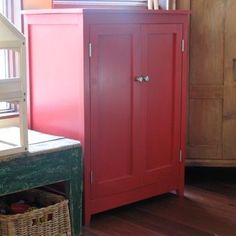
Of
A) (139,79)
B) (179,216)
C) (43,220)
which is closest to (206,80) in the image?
(139,79)

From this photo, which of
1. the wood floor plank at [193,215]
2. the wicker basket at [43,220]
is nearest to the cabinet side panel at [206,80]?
the wood floor plank at [193,215]

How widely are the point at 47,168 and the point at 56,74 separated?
1.95 feet

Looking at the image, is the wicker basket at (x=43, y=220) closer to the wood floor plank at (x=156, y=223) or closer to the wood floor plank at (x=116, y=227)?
the wood floor plank at (x=116, y=227)

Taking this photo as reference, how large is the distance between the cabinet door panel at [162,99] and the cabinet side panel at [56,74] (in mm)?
447

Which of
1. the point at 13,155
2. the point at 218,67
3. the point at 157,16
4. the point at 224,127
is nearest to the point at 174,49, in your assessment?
the point at 157,16

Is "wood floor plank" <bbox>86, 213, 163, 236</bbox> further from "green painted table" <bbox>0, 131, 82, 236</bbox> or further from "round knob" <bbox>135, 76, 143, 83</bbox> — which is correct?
"round knob" <bbox>135, 76, 143, 83</bbox>

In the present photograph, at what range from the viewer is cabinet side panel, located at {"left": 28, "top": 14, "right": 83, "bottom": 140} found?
9.10 feet

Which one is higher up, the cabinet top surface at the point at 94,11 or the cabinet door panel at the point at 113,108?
the cabinet top surface at the point at 94,11

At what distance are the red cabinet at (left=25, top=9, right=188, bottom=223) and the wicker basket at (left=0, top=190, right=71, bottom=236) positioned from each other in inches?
9.7

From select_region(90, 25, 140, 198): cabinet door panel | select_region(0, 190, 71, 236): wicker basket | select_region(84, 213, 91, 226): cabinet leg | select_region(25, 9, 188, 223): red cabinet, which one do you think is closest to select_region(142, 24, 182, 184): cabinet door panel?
select_region(25, 9, 188, 223): red cabinet

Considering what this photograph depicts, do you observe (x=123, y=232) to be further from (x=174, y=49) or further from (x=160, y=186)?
→ (x=174, y=49)

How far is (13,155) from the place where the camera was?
2420 millimetres

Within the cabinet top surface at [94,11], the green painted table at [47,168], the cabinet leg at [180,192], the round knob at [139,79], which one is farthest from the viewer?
the cabinet leg at [180,192]

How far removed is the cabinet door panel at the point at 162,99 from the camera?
306cm
